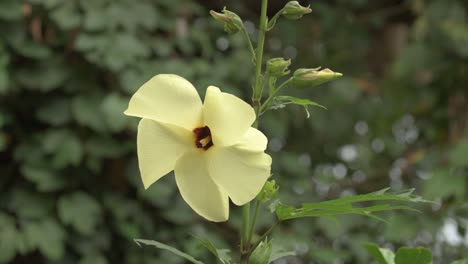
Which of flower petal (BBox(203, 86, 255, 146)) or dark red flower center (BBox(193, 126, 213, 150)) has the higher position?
flower petal (BBox(203, 86, 255, 146))

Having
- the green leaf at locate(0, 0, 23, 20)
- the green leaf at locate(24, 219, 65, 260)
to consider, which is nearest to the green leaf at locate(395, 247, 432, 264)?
the green leaf at locate(24, 219, 65, 260)

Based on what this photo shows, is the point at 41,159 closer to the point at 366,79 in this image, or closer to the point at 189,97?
the point at 366,79

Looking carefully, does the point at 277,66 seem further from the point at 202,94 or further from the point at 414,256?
the point at 202,94

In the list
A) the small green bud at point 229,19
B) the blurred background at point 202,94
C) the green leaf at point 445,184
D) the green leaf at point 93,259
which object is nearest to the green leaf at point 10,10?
the blurred background at point 202,94

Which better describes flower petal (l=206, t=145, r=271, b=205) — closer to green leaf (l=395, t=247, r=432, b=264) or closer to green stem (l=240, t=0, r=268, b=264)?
green stem (l=240, t=0, r=268, b=264)

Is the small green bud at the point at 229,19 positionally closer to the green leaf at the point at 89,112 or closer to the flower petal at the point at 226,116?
the flower petal at the point at 226,116

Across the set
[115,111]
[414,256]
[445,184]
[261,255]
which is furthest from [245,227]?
[445,184]
